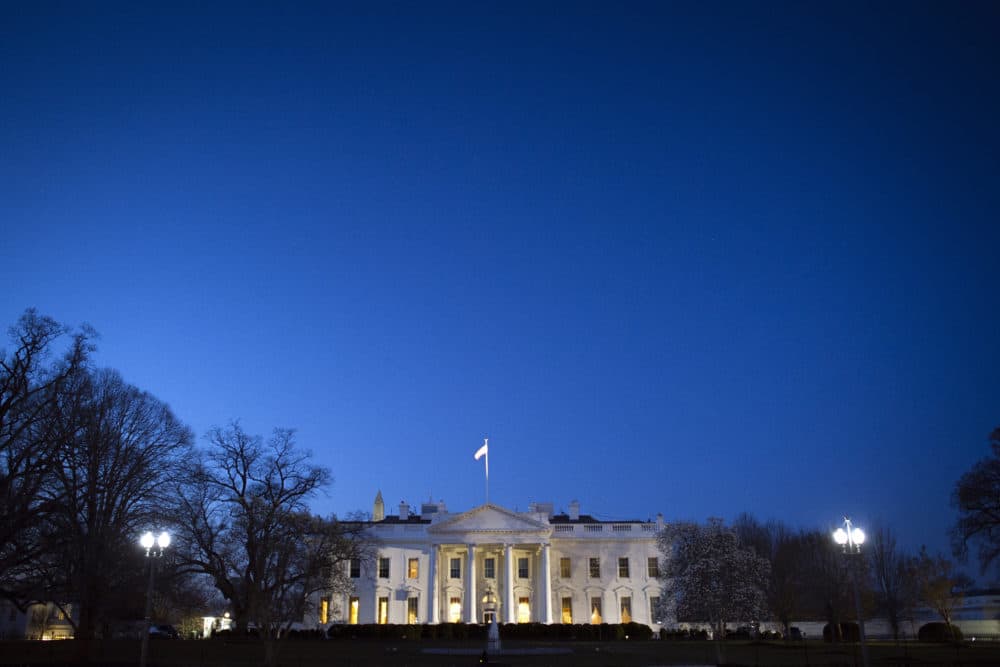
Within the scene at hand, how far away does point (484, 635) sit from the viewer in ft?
206

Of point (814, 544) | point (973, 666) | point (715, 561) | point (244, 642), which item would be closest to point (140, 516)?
point (244, 642)

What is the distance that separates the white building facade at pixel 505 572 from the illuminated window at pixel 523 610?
96mm

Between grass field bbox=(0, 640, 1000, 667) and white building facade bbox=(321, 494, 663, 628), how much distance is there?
21.8 meters

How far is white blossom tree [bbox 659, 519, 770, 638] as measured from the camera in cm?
3791

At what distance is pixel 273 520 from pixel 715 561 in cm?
2596

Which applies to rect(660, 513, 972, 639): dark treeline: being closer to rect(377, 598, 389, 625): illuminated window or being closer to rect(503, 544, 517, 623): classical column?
rect(503, 544, 517, 623): classical column

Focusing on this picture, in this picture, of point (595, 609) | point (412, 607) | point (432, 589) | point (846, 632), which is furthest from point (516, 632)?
point (846, 632)

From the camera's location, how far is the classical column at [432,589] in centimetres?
7144

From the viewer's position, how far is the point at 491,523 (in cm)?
7300

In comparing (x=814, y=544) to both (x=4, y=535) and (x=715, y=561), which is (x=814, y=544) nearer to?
(x=715, y=561)

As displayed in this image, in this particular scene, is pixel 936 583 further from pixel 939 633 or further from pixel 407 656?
pixel 407 656

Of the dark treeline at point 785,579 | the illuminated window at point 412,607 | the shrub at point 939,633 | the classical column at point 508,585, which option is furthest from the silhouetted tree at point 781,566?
the illuminated window at point 412,607

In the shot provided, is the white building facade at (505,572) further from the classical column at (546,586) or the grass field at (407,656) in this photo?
the grass field at (407,656)

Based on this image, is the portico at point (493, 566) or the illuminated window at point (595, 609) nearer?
the portico at point (493, 566)
